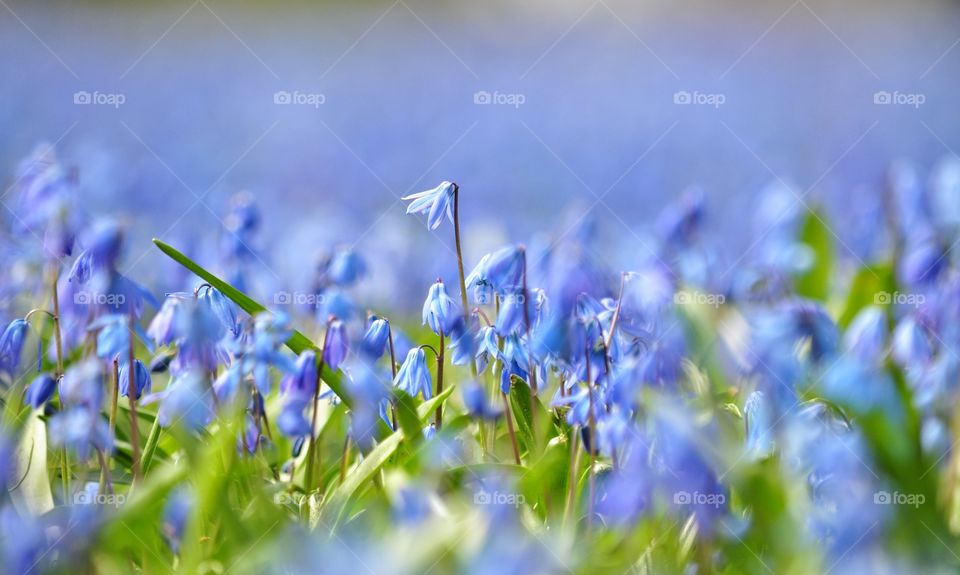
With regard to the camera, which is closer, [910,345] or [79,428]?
[79,428]

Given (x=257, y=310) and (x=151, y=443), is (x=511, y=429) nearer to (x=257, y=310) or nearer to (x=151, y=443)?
(x=257, y=310)

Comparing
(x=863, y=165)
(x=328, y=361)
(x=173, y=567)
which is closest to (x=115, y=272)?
(x=328, y=361)

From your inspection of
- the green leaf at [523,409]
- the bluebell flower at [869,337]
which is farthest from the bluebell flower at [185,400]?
the bluebell flower at [869,337]

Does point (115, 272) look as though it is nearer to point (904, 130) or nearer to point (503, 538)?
point (503, 538)

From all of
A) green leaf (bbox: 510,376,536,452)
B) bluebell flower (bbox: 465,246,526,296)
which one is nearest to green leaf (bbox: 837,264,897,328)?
green leaf (bbox: 510,376,536,452)

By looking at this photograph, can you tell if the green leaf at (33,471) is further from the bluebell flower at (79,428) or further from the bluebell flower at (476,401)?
the bluebell flower at (476,401)

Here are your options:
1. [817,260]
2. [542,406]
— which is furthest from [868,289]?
[542,406]

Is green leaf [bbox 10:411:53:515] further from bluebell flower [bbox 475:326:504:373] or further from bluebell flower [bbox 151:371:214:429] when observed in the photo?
bluebell flower [bbox 475:326:504:373]
